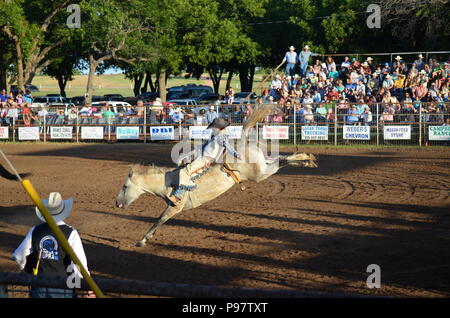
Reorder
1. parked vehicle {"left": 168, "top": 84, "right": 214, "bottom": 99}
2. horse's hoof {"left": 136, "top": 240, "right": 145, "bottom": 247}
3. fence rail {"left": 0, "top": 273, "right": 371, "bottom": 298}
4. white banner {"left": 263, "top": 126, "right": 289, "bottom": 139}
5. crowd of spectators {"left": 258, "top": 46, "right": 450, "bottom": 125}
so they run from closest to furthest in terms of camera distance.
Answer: fence rail {"left": 0, "top": 273, "right": 371, "bottom": 298}, horse's hoof {"left": 136, "top": 240, "right": 145, "bottom": 247}, crowd of spectators {"left": 258, "top": 46, "right": 450, "bottom": 125}, white banner {"left": 263, "top": 126, "right": 289, "bottom": 139}, parked vehicle {"left": 168, "top": 84, "right": 214, "bottom": 99}


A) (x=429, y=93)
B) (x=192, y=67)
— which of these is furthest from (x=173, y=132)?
(x=192, y=67)

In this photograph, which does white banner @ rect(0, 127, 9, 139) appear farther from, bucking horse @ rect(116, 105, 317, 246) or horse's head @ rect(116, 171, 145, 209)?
horse's head @ rect(116, 171, 145, 209)

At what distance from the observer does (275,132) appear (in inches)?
987

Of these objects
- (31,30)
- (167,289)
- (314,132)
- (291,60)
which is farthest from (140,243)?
(31,30)

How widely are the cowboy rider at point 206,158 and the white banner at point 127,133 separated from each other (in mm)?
17092

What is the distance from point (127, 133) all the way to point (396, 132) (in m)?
11.4

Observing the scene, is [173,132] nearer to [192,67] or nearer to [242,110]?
[242,110]

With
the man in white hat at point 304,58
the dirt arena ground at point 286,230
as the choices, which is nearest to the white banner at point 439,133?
the dirt arena ground at point 286,230

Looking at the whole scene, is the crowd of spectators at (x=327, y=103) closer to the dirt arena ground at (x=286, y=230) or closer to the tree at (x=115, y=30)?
the dirt arena ground at (x=286, y=230)

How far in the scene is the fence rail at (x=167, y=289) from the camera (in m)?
3.17

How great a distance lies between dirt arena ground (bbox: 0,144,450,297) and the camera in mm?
8148

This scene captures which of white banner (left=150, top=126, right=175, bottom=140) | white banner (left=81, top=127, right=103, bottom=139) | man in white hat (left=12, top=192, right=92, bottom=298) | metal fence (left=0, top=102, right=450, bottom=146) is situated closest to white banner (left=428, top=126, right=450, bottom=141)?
metal fence (left=0, top=102, right=450, bottom=146)

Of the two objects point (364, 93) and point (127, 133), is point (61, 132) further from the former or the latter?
point (364, 93)

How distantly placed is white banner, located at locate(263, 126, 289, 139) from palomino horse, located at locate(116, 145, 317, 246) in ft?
47.7
